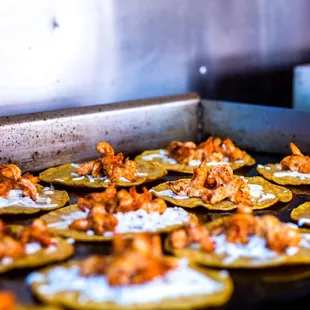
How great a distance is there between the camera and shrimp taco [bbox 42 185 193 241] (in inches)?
101

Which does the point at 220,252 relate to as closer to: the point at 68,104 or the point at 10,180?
the point at 10,180

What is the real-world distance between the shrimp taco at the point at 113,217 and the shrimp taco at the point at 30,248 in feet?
0.46

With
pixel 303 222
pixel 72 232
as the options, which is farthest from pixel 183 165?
pixel 72 232

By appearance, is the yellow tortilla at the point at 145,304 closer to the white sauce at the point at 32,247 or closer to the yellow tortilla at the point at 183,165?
the white sauce at the point at 32,247

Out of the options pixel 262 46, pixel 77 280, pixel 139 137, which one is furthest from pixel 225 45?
pixel 77 280

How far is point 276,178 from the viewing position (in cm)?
349

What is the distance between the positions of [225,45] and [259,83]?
2.03ft

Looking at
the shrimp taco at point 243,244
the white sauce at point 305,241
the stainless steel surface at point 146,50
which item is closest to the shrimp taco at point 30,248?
the shrimp taco at point 243,244

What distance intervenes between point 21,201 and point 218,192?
0.94 meters

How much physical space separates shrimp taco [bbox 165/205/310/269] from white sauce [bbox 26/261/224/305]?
18 cm

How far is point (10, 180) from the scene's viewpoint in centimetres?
312

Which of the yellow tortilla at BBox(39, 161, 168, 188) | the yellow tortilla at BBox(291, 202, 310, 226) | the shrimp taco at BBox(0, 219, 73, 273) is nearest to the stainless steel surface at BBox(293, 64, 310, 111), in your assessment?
the yellow tortilla at BBox(39, 161, 168, 188)

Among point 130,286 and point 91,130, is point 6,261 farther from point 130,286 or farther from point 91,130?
point 91,130

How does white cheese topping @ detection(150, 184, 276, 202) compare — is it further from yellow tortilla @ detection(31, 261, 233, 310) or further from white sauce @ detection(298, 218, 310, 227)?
yellow tortilla @ detection(31, 261, 233, 310)
